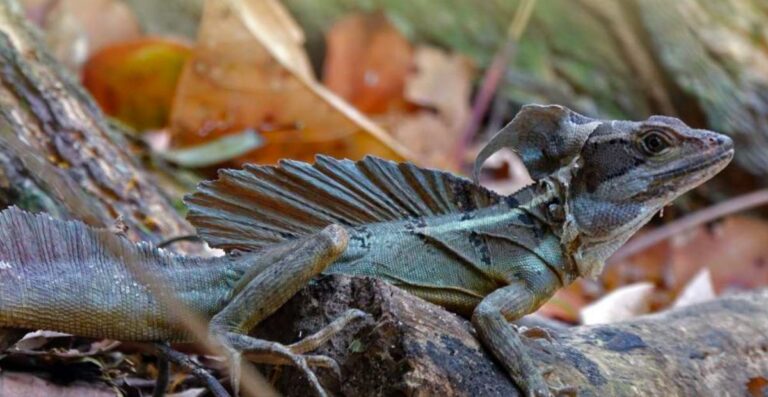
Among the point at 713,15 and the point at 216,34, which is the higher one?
the point at 713,15

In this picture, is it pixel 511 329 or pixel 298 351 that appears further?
pixel 511 329

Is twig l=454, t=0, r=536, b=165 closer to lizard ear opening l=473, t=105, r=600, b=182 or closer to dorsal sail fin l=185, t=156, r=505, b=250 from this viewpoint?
lizard ear opening l=473, t=105, r=600, b=182

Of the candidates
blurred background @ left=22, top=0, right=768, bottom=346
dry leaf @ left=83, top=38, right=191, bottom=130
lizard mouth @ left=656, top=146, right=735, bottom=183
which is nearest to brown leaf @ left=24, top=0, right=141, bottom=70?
blurred background @ left=22, top=0, right=768, bottom=346

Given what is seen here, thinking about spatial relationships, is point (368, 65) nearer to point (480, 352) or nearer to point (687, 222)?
point (687, 222)

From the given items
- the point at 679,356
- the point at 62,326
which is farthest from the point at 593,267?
the point at 62,326

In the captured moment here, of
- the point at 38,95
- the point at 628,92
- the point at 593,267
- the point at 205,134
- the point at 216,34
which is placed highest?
the point at 628,92

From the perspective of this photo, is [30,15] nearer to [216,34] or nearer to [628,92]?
[216,34]

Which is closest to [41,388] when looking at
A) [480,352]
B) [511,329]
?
[480,352]

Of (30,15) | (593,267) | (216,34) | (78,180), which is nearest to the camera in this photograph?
(593,267)
